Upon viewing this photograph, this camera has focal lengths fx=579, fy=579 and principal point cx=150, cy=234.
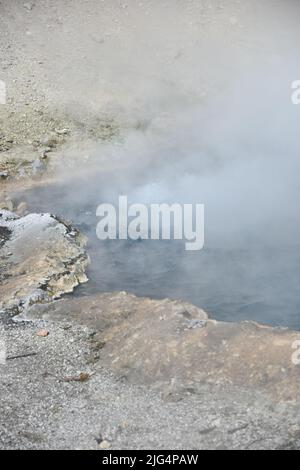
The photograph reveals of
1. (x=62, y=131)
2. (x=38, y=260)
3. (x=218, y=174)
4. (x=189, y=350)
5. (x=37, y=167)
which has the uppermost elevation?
(x=62, y=131)

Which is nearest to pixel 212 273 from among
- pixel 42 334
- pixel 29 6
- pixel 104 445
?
pixel 42 334

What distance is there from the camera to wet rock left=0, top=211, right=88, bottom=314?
794 cm

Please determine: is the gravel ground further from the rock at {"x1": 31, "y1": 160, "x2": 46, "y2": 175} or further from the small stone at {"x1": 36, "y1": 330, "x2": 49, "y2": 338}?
the rock at {"x1": 31, "y1": 160, "x2": 46, "y2": 175}

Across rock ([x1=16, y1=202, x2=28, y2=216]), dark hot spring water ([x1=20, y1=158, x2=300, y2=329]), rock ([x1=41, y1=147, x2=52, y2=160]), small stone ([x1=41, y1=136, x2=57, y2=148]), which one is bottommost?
dark hot spring water ([x1=20, y1=158, x2=300, y2=329])

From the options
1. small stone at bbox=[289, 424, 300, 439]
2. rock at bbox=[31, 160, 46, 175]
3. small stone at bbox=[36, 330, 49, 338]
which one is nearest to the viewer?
small stone at bbox=[289, 424, 300, 439]

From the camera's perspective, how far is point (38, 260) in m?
8.74

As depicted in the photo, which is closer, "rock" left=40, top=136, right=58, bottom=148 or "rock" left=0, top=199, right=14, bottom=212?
"rock" left=0, top=199, right=14, bottom=212

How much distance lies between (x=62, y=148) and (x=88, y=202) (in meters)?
3.16

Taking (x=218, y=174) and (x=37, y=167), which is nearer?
(x=218, y=174)

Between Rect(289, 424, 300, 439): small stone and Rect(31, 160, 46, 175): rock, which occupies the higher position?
Rect(31, 160, 46, 175): rock

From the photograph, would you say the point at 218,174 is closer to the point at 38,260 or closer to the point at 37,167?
the point at 37,167

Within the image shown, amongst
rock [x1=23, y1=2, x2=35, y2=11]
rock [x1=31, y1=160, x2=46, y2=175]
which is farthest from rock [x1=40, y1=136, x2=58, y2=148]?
rock [x1=23, y1=2, x2=35, y2=11]

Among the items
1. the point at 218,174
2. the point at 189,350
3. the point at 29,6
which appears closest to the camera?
the point at 189,350

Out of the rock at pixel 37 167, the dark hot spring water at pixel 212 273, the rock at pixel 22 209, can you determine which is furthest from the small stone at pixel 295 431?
the rock at pixel 37 167
